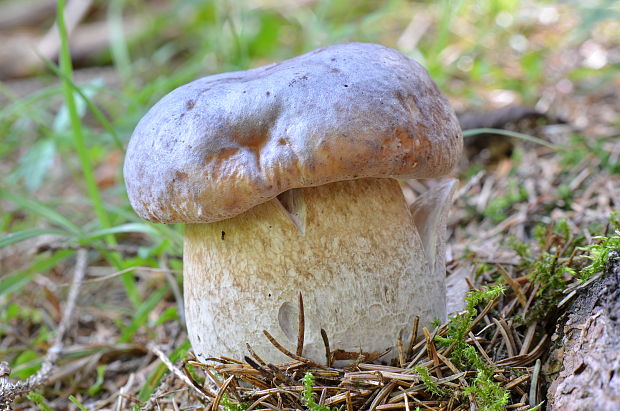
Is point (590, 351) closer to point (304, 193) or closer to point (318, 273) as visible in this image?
point (318, 273)

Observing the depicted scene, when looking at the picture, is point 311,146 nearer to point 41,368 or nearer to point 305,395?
point 305,395

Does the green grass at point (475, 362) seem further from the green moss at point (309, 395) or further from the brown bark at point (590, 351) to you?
the green moss at point (309, 395)

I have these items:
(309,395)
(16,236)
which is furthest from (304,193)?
(16,236)

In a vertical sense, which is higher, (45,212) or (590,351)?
(45,212)

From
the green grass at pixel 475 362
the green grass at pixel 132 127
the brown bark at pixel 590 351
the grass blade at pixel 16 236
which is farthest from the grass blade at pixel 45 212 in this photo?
the brown bark at pixel 590 351

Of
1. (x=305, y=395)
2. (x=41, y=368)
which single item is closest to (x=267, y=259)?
(x=305, y=395)

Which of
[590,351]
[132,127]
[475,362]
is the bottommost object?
[475,362]

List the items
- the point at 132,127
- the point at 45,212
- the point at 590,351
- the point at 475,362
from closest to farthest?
the point at 590,351 → the point at 475,362 → the point at 45,212 → the point at 132,127

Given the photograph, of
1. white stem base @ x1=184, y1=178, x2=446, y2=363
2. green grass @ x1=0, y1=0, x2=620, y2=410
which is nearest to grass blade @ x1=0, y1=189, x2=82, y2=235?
green grass @ x1=0, y1=0, x2=620, y2=410
